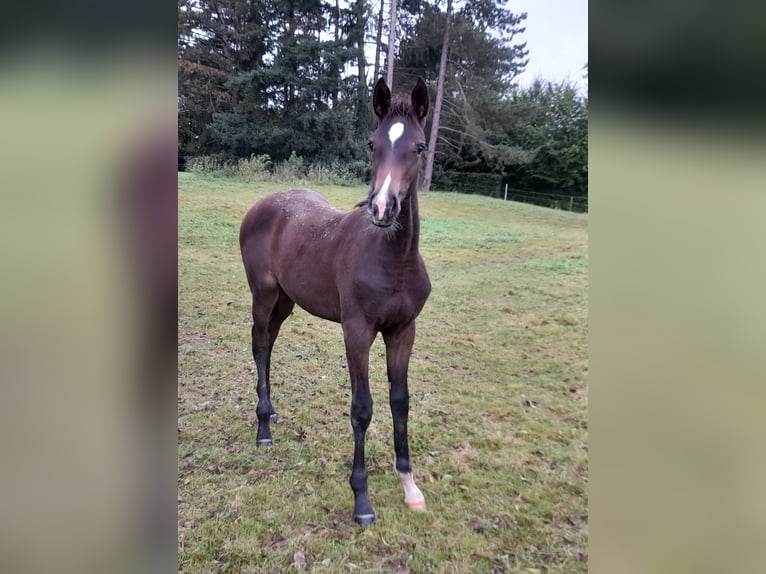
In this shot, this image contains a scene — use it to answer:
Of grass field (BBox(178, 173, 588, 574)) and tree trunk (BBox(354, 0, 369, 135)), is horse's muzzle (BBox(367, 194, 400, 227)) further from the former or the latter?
tree trunk (BBox(354, 0, 369, 135))

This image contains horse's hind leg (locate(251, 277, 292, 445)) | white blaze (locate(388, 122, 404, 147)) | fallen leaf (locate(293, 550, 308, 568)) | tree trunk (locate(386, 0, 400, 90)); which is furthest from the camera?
horse's hind leg (locate(251, 277, 292, 445))

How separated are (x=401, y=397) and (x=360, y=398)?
21 centimetres

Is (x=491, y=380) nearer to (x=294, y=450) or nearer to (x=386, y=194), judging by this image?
(x=294, y=450)

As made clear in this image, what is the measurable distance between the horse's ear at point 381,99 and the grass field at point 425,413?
3.18 ft

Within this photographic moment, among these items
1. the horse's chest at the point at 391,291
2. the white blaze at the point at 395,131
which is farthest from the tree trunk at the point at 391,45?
the horse's chest at the point at 391,291

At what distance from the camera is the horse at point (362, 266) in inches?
60.1

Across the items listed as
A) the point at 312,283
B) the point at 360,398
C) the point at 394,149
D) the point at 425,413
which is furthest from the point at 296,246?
the point at 425,413

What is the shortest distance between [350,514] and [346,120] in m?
1.92

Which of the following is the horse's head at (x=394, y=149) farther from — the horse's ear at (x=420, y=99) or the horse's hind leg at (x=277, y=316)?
the horse's hind leg at (x=277, y=316)

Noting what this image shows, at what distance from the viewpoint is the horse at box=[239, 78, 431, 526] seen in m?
1.53

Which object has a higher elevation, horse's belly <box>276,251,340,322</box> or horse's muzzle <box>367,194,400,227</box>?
horse's muzzle <box>367,194,400,227</box>

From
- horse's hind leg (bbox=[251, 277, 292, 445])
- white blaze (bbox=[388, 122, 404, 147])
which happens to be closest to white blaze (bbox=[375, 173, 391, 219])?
white blaze (bbox=[388, 122, 404, 147])
